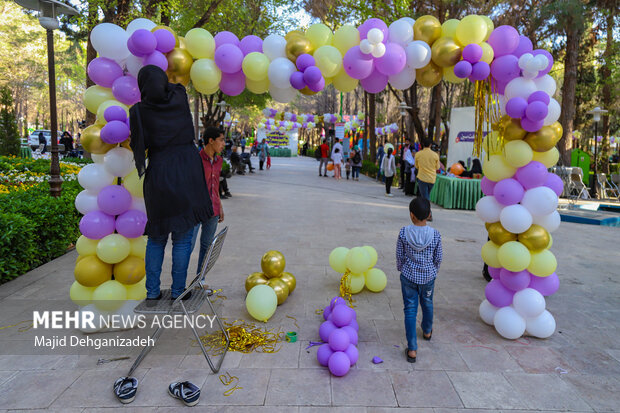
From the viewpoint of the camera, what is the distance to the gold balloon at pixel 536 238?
375 cm

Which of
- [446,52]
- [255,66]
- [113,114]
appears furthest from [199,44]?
[446,52]

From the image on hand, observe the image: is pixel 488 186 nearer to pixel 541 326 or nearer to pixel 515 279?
pixel 515 279

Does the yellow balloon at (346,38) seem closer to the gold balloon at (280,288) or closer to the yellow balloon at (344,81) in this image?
the yellow balloon at (344,81)

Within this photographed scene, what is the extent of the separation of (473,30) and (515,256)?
2125 millimetres

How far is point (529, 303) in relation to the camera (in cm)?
368

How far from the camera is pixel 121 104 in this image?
12.0 feet

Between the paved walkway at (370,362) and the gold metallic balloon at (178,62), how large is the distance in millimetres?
2415

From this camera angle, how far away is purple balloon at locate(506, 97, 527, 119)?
3619 mm

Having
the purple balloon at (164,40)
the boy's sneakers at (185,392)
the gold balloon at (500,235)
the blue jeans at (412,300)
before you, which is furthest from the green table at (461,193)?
the boy's sneakers at (185,392)

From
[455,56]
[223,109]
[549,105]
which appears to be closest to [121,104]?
[455,56]

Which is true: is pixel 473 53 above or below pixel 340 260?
above

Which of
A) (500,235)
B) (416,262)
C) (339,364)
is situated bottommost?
(339,364)

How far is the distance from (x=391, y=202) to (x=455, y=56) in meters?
8.34

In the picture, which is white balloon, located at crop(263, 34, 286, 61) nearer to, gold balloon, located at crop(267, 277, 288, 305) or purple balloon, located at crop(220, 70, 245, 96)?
purple balloon, located at crop(220, 70, 245, 96)
